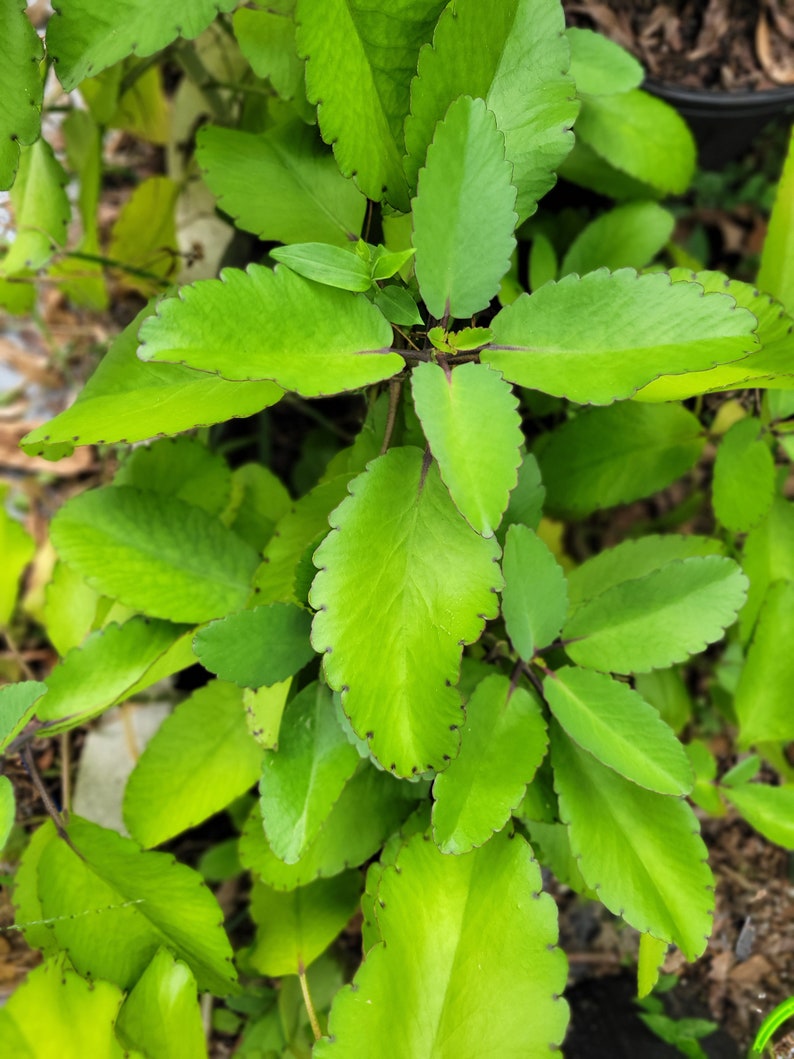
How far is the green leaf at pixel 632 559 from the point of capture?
90cm

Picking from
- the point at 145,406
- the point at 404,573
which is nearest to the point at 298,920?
the point at 404,573

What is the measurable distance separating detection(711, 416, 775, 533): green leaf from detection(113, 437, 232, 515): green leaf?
0.55 m

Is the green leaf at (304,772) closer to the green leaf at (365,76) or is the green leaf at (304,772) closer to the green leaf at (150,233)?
the green leaf at (365,76)

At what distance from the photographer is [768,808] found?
869 mm

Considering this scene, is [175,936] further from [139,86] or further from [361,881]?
[139,86]

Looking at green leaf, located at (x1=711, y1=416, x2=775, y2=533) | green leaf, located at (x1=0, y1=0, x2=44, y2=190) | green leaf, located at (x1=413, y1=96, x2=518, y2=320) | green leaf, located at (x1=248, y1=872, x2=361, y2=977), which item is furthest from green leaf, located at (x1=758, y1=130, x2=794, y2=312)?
green leaf, located at (x1=248, y1=872, x2=361, y2=977)

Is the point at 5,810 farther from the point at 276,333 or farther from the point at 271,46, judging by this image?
the point at 271,46

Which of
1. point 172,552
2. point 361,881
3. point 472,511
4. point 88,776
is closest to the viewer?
point 472,511

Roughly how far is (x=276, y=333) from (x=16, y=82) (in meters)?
0.31

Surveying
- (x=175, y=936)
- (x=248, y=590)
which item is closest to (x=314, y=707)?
(x=248, y=590)

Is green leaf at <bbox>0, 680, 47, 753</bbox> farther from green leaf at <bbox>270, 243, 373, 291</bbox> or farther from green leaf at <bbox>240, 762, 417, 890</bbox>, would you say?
green leaf at <bbox>270, 243, 373, 291</bbox>

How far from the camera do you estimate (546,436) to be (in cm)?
106

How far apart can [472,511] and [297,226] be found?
0.39 metres

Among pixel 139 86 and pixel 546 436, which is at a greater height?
pixel 139 86
